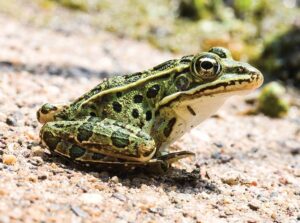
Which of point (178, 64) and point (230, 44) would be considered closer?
point (178, 64)

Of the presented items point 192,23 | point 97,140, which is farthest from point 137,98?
point 192,23

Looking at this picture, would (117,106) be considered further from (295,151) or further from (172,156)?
(295,151)

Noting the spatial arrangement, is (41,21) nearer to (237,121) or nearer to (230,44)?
(230,44)

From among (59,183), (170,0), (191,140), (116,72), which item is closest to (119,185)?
(59,183)

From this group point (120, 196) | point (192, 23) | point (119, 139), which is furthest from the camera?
point (192, 23)

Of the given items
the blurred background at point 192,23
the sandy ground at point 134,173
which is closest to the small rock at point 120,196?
the sandy ground at point 134,173

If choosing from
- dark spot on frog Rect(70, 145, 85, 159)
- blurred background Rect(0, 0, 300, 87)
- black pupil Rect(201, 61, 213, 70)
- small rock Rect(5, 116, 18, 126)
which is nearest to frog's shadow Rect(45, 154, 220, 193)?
dark spot on frog Rect(70, 145, 85, 159)

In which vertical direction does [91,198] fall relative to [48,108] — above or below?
below

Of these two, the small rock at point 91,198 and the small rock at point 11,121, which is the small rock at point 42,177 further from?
the small rock at point 11,121
